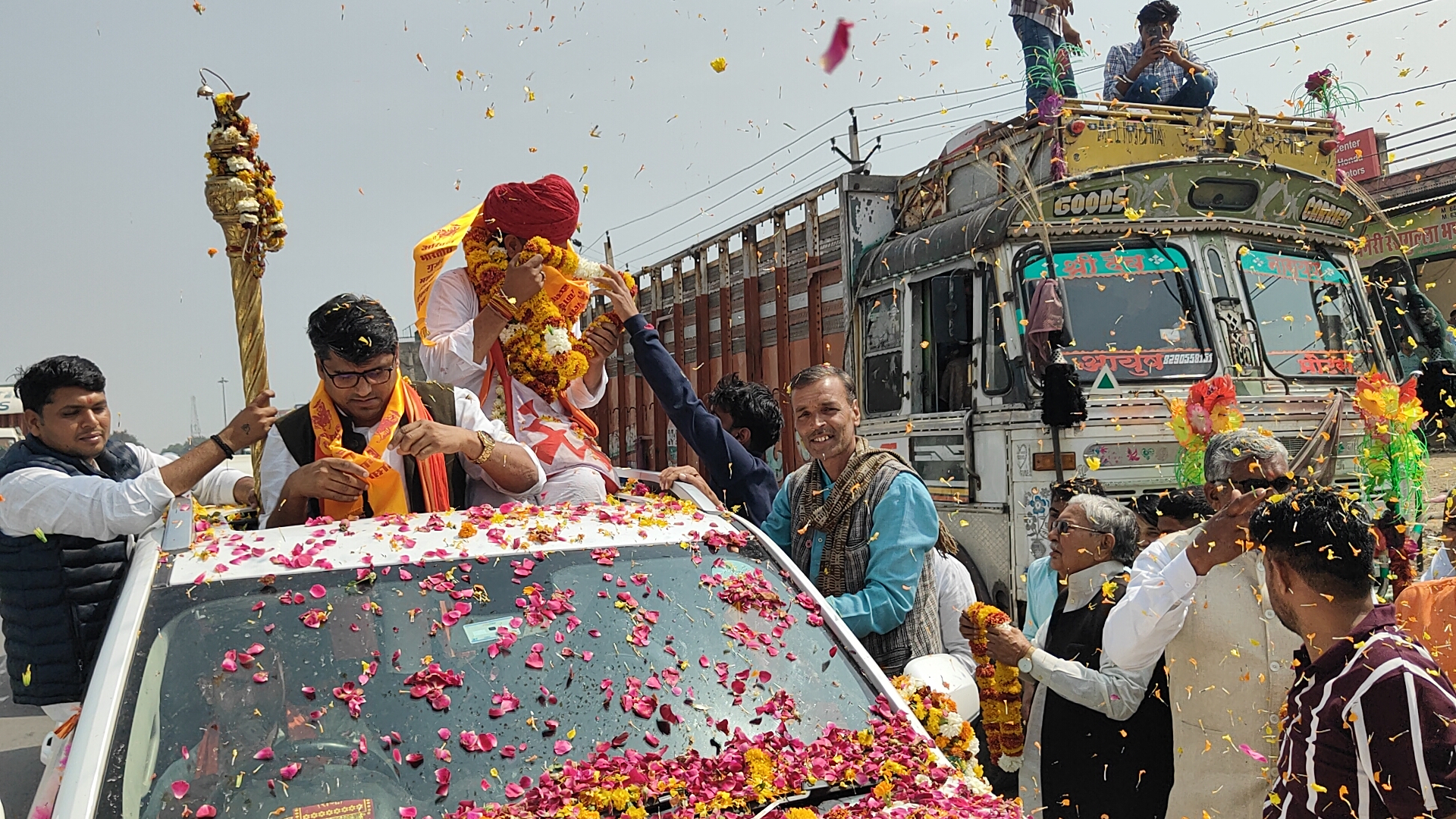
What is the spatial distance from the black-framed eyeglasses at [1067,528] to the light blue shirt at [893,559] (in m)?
0.56

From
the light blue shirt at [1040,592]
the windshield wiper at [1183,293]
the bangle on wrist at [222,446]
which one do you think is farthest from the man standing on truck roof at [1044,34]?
the bangle on wrist at [222,446]

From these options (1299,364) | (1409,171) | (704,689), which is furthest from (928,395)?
(1409,171)

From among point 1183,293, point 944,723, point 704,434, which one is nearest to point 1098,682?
point 944,723

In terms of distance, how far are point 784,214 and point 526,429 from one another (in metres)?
5.02

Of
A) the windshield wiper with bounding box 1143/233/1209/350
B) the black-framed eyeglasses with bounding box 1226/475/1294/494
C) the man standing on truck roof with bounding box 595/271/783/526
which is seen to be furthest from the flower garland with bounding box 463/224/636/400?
the windshield wiper with bounding box 1143/233/1209/350

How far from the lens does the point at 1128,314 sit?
606 centimetres

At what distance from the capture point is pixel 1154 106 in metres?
6.56

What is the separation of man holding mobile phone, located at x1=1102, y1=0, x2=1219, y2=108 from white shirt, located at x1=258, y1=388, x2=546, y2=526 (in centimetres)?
549

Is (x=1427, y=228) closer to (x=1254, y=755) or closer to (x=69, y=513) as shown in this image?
(x=1254, y=755)

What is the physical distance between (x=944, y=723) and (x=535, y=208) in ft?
7.84

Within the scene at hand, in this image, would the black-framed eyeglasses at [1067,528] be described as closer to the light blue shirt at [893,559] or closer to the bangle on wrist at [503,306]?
the light blue shirt at [893,559]

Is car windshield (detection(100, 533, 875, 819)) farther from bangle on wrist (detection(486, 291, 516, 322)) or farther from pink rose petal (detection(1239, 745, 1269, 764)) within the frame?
bangle on wrist (detection(486, 291, 516, 322))

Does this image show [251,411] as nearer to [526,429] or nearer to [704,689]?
[526,429]

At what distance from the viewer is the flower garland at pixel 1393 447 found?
18.5 feet
